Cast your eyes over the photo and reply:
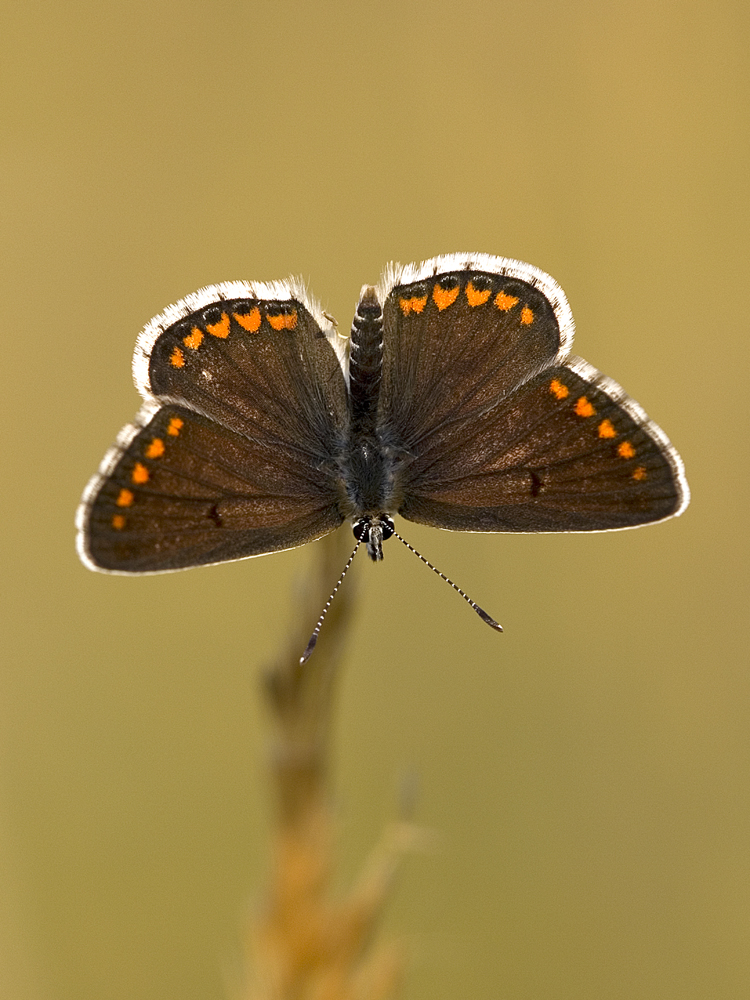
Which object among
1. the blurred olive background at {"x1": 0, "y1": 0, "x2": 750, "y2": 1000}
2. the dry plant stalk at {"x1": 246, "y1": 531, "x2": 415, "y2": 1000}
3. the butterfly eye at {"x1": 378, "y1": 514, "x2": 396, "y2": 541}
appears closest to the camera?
the dry plant stalk at {"x1": 246, "y1": 531, "x2": 415, "y2": 1000}

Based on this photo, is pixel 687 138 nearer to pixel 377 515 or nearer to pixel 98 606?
pixel 377 515

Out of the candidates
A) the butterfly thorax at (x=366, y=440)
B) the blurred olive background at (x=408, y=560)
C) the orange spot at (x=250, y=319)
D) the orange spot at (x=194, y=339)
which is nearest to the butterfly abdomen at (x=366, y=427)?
the butterfly thorax at (x=366, y=440)

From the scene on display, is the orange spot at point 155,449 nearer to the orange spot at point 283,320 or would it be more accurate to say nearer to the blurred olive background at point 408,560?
the orange spot at point 283,320

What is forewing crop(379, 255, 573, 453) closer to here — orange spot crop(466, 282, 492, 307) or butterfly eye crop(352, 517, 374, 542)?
orange spot crop(466, 282, 492, 307)

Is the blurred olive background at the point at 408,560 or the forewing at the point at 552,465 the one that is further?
the blurred olive background at the point at 408,560

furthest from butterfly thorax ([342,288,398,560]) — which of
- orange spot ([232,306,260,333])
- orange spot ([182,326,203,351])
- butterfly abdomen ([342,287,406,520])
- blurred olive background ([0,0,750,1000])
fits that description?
blurred olive background ([0,0,750,1000])

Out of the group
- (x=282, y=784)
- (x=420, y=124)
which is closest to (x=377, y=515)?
(x=282, y=784)

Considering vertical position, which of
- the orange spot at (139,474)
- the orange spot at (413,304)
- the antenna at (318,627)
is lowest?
the antenna at (318,627)
